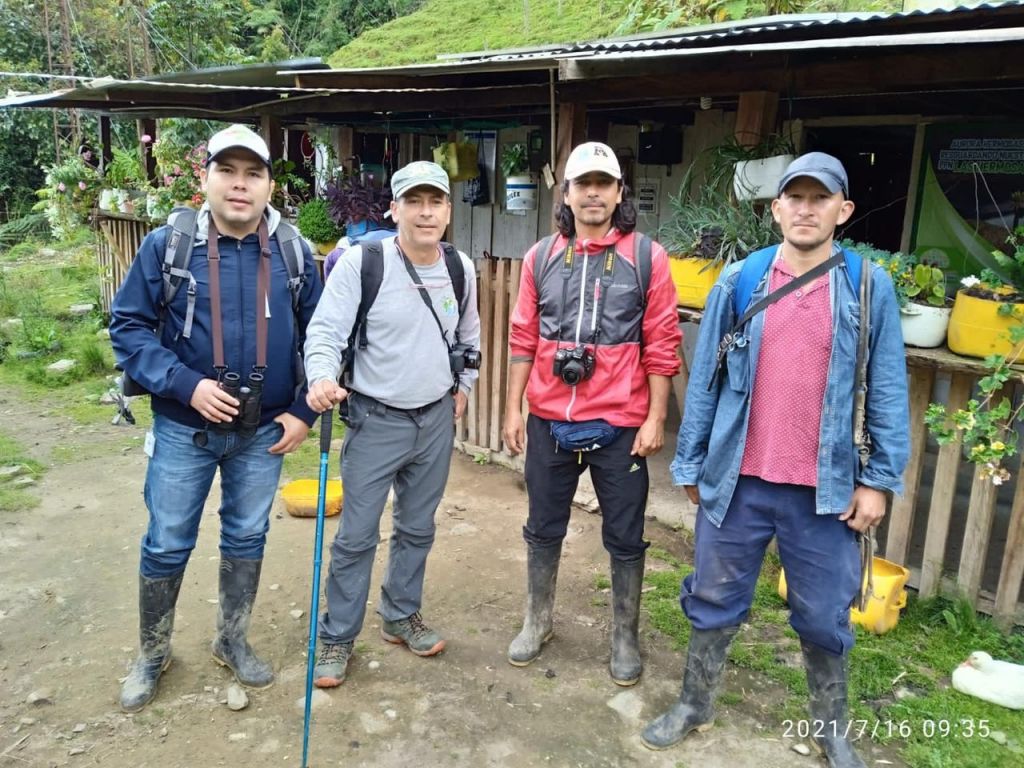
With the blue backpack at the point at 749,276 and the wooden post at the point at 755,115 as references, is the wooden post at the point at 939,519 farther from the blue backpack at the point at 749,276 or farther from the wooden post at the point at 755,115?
the wooden post at the point at 755,115

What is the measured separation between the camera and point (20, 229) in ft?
57.3

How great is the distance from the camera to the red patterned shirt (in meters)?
2.50

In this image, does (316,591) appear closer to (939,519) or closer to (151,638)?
(151,638)

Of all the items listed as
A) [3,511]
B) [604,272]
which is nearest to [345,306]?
[604,272]

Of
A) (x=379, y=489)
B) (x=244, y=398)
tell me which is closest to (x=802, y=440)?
(x=379, y=489)

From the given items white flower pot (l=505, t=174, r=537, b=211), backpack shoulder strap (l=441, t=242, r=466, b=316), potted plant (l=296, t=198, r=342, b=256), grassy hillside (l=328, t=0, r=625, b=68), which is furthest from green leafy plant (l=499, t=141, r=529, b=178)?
backpack shoulder strap (l=441, t=242, r=466, b=316)

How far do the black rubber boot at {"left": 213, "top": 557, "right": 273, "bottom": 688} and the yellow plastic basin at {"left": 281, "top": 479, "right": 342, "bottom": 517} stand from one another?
1.57 meters

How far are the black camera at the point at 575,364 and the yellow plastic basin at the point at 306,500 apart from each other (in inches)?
90.4

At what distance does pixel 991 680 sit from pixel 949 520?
800 mm

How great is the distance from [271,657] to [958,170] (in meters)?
5.80

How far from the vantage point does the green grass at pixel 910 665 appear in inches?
114

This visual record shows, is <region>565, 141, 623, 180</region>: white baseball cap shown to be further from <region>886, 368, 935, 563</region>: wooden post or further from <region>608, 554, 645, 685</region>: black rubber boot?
<region>886, 368, 935, 563</region>: wooden post

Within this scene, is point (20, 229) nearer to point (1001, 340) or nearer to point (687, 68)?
point (687, 68)

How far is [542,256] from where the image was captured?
3.15m
